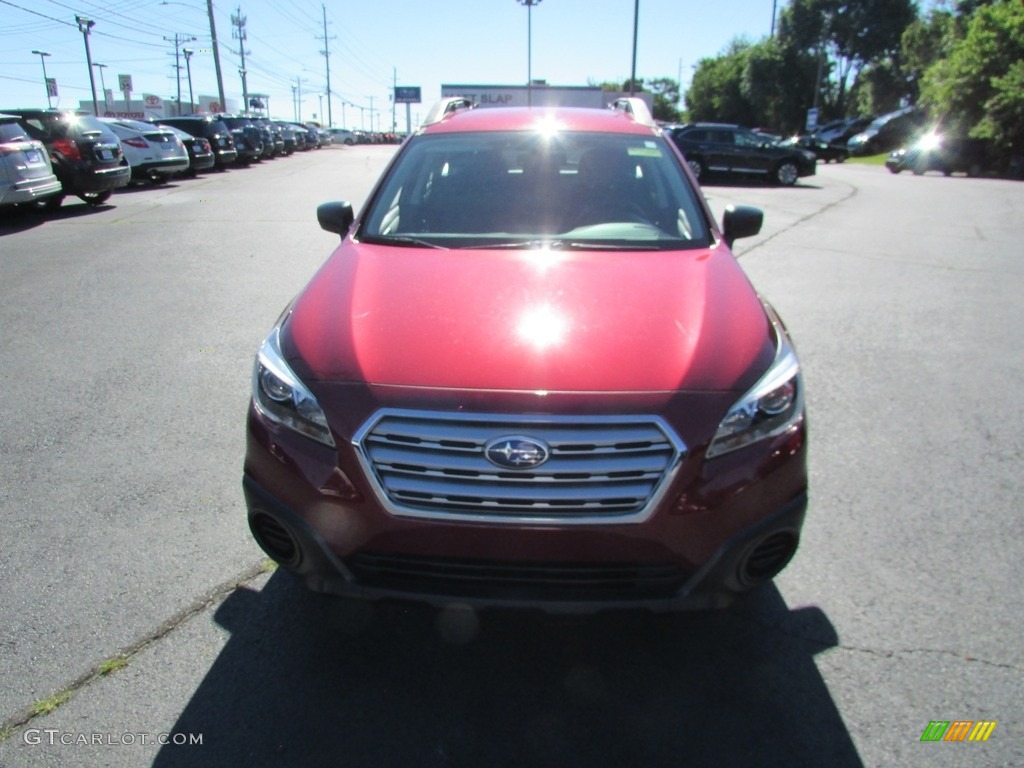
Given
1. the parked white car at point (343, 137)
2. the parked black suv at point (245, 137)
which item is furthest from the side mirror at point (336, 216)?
the parked white car at point (343, 137)

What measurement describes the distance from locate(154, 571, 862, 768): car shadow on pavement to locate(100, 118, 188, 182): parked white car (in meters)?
17.9

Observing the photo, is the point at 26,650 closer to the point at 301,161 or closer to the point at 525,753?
the point at 525,753

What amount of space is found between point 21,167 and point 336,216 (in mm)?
10347

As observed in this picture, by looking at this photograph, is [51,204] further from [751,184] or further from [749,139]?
[751,184]

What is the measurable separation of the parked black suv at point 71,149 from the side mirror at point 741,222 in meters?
13.0

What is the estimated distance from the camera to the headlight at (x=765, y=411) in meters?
2.36

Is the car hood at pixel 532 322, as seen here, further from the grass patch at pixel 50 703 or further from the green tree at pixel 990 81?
the green tree at pixel 990 81

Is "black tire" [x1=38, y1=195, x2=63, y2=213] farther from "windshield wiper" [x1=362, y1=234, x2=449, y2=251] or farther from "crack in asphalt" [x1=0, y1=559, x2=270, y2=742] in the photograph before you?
"crack in asphalt" [x1=0, y1=559, x2=270, y2=742]

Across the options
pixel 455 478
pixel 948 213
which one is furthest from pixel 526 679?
pixel 948 213

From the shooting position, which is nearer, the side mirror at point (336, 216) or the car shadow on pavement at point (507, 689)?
the car shadow on pavement at point (507, 689)

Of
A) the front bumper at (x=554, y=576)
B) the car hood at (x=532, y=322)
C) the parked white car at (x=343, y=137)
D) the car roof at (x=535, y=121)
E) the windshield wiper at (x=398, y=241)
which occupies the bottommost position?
the parked white car at (x=343, y=137)

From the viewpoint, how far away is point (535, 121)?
4.46 meters

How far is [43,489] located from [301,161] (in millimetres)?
28628

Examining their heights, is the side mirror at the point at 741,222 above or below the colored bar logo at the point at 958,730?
above
